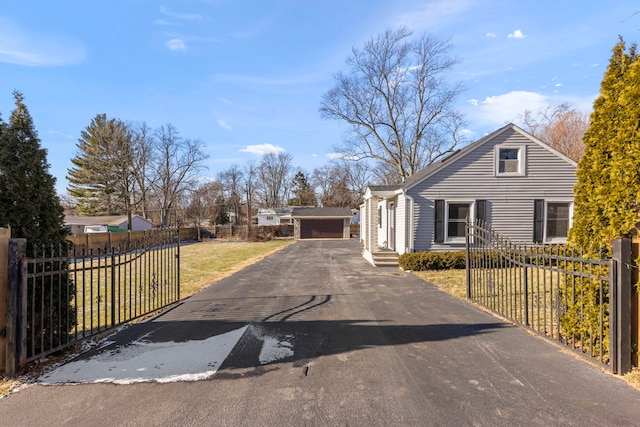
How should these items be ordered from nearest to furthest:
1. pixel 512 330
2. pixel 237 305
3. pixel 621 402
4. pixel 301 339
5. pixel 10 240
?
pixel 621 402 < pixel 10 240 < pixel 301 339 < pixel 512 330 < pixel 237 305

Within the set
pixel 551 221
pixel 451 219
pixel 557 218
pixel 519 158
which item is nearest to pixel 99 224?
pixel 451 219

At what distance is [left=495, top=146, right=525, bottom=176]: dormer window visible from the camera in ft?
43.7

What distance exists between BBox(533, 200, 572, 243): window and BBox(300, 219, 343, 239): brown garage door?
25634 millimetres

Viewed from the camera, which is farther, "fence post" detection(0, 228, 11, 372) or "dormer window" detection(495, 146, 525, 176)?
"dormer window" detection(495, 146, 525, 176)

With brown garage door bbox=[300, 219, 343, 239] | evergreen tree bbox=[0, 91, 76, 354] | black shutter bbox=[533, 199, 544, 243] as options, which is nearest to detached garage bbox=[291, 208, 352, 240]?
brown garage door bbox=[300, 219, 343, 239]

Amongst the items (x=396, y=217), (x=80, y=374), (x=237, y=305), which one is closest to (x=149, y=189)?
(x=396, y=217)

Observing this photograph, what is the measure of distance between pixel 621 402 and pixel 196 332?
205 inches

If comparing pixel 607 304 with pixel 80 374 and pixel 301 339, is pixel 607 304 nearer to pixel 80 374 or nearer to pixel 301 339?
pixel 301 339

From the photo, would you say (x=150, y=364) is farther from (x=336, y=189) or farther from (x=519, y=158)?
(x=336, y=189)

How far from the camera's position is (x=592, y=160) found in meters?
4.17

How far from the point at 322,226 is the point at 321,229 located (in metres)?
0.36

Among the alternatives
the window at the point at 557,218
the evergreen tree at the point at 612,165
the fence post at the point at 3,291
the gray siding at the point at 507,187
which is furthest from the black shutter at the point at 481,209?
the fence post at the point at 3,291

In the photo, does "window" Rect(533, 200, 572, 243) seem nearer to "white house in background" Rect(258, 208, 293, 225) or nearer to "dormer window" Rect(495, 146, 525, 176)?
"dormer window" Rect(495, 146, 525, 176)

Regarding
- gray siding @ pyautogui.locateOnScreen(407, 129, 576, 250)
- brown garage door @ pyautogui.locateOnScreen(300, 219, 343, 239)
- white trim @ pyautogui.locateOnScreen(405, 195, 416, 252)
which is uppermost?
gray siding @ pyautogui.locateOnScreen(407, 129, 576, 250)
